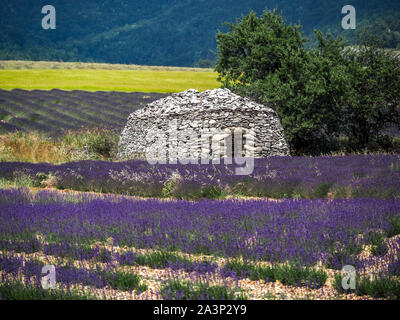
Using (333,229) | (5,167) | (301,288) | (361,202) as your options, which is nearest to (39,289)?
(301,288)

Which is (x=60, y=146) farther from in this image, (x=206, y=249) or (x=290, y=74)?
(x=206, y=249)

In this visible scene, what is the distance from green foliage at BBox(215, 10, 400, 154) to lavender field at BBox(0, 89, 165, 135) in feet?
22.5

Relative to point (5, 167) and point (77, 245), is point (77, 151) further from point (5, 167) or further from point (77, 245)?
point (77, 245)

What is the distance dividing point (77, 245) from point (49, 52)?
112088 mm

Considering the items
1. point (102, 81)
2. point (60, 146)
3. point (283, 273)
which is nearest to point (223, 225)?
point (283, 273)

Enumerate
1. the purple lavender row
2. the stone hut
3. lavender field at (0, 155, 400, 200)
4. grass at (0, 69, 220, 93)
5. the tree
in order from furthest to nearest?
grass at (0, 69, 220, 93) < the tree < the stone hut < lavender field at (0, 155, 400, 200) < the purple lavender row

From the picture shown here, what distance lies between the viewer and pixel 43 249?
5059 millimetres

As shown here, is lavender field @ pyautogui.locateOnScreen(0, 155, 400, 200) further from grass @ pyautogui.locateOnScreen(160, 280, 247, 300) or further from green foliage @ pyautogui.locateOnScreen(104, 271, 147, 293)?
green foliage @ pyautogui.locateOnScreen(104, 271, 147, 293)

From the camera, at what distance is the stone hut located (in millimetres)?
14578

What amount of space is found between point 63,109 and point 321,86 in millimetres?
14524

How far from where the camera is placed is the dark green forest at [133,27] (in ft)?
398

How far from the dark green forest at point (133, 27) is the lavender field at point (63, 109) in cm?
7181


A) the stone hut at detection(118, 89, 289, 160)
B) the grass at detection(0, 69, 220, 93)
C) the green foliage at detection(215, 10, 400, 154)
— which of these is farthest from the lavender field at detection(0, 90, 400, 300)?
the grass at detection(0, 69, 220, 93)

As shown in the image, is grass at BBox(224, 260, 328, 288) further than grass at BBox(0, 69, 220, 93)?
No
